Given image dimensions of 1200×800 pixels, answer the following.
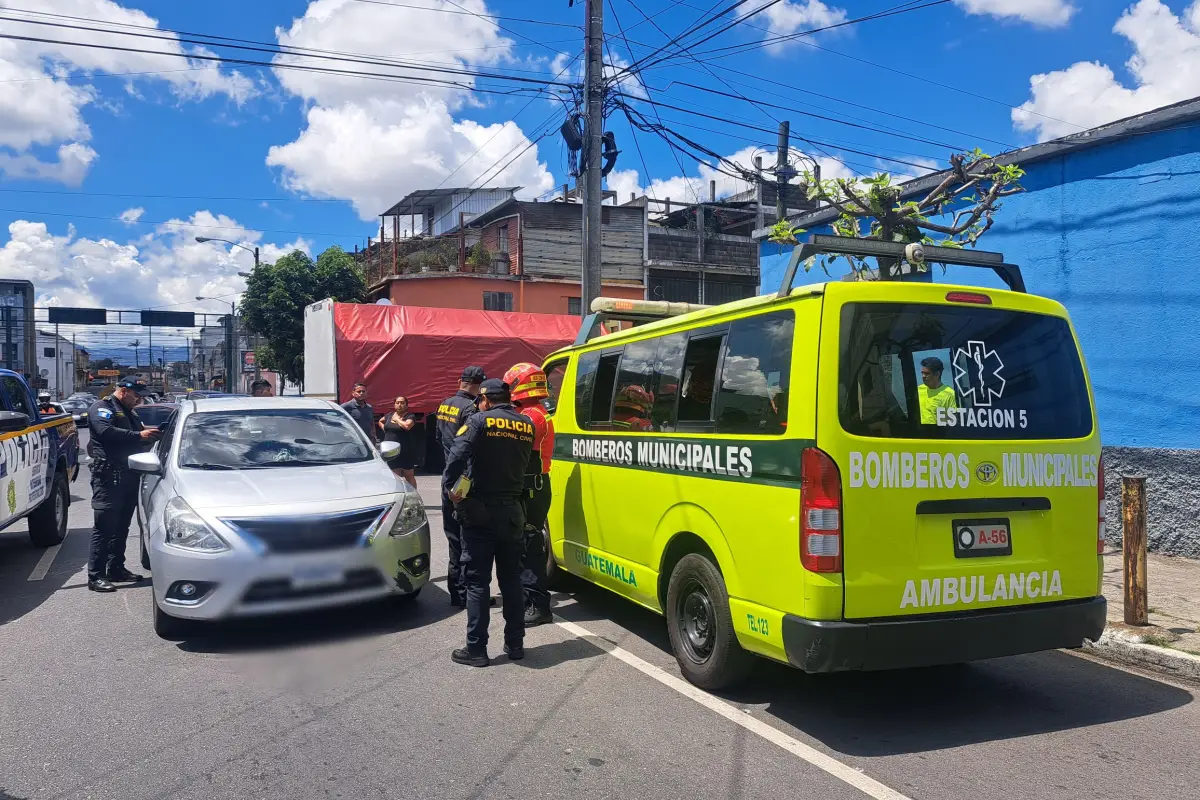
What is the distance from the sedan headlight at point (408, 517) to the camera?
5.99 m

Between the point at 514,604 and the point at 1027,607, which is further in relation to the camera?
the point at 514,604

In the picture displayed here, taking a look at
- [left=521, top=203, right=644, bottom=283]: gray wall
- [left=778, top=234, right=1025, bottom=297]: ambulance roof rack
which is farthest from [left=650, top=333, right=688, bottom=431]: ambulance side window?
[left=521, top=203, right=644, bottom=283]: gray wall

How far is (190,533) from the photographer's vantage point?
5.49 m

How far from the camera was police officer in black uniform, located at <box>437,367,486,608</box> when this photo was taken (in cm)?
645

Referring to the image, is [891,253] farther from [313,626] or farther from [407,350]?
[407,350]

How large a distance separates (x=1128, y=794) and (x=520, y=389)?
4124mm

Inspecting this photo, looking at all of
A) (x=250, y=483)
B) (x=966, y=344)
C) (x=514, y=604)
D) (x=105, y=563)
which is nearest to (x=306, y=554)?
(x=250, y=483)

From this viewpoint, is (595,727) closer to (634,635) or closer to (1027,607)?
(634,635)

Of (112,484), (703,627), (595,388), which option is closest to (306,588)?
(595,388)

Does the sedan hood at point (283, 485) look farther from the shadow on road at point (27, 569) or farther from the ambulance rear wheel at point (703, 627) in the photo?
the ambulance rear wheel at point (703, 627)

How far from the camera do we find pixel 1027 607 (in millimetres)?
4273

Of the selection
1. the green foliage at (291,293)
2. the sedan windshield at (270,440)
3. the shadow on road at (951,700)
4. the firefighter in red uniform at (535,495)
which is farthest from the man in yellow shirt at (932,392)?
the green foliage at (291,293)

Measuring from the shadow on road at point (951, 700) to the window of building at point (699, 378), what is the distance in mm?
1525

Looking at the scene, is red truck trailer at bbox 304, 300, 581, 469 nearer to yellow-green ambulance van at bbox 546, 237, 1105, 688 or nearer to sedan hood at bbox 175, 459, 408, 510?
sedan hood at bbox 175, 459, 408, 510
